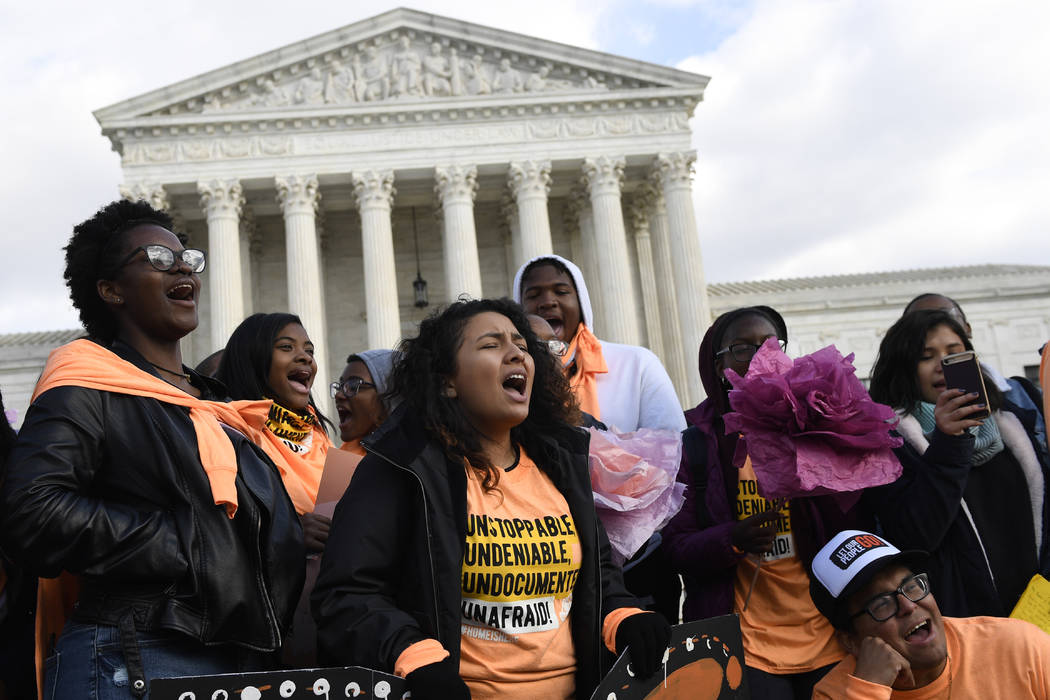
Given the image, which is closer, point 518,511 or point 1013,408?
point 518,511

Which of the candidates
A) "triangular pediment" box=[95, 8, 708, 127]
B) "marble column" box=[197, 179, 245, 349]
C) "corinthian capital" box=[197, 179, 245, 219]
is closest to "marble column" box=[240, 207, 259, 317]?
"marble column" box=[197, 179, 245, 349]

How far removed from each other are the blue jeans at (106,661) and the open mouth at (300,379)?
2287 millimetres

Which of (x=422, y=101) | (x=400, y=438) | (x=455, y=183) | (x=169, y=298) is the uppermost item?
(x=422, y=101)

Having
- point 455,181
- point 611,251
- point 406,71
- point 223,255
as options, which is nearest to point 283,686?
point 611,251

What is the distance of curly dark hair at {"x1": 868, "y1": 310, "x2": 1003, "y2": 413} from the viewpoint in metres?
5.55

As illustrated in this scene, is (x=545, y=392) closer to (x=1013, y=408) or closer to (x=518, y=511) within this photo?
(x=518, y=511)

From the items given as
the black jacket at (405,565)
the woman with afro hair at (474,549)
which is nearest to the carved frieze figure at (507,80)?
the woman with afro hair at (474,549)

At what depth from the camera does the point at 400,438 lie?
3549 millimetres

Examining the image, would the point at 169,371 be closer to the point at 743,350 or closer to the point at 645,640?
the point at 645,640

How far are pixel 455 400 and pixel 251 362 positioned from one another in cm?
223

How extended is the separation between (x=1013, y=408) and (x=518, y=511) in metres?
3.47

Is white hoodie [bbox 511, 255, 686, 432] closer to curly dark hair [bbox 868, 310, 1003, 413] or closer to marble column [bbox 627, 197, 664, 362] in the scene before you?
curly dark hair [bbox 868, 310, 1003, 413]

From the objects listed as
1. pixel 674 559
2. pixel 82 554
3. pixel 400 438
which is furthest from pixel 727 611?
pixel 82 554

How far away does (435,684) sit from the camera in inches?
111
